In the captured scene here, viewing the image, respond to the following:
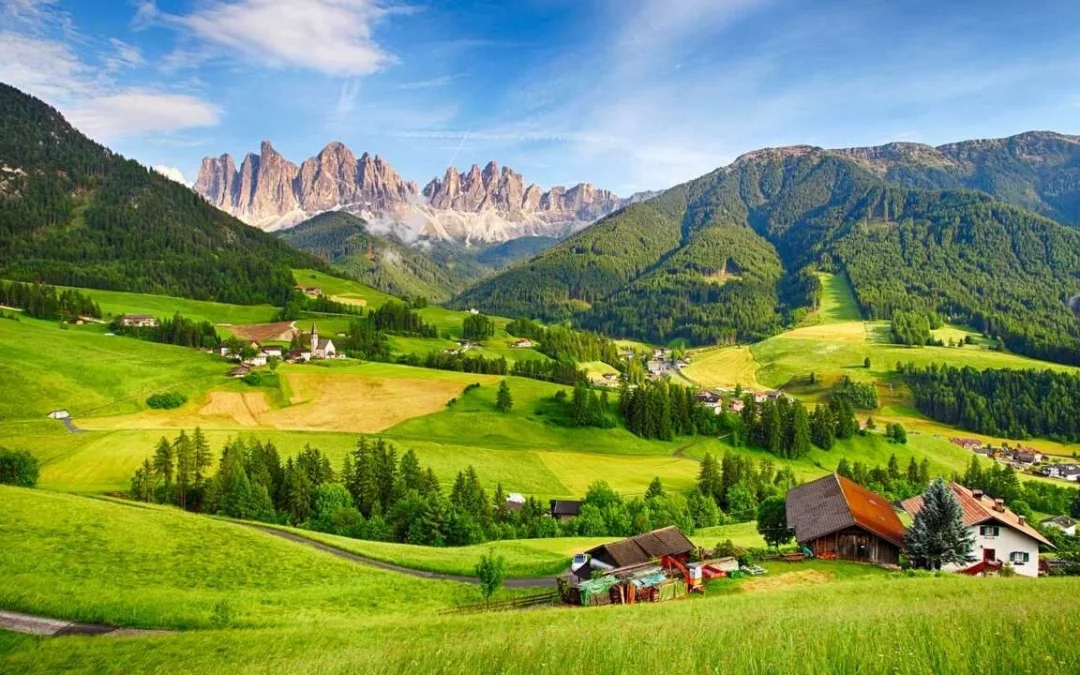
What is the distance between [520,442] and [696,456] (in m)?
36.2

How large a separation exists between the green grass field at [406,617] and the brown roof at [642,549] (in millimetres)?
7835

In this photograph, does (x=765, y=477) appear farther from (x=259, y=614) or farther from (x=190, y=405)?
(x=190, y=405)

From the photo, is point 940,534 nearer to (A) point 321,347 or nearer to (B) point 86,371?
(B) point 86,371

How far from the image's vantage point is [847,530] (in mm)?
49031

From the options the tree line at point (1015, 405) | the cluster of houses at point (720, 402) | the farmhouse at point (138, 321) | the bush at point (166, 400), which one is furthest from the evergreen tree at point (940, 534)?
the farmhouse at point (138, 321)

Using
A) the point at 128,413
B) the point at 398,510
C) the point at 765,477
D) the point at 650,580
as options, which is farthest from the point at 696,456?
the point at 128,413

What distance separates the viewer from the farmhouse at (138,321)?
15838 centimetres

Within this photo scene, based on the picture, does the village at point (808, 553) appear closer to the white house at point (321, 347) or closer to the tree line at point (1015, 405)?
the white house at point (321, 347)

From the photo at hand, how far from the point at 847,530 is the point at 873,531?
1861mm

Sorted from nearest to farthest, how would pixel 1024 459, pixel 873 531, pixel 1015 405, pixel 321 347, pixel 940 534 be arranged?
pixel 940 534 → pixel 873 531 → pixel 1024 459 → pixel 321 347 → pixel 1015 405

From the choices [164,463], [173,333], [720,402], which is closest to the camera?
[164,463]

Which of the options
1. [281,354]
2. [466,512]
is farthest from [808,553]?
[281,354]

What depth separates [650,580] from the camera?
3900 centimetres

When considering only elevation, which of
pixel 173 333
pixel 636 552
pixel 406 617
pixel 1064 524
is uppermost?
pixel 173 333
